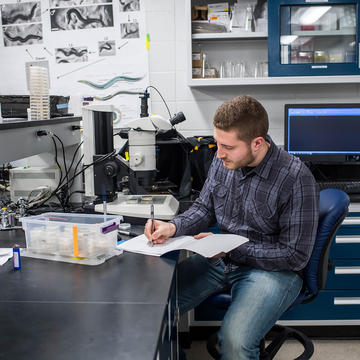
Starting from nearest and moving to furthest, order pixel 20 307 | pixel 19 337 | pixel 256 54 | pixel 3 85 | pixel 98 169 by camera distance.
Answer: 1. pixel 19 337
2. pixel 20 307
3. pixel 98 169
4. pixel 256 54
5. pixel 3 85

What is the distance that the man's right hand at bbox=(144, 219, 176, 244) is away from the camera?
1.60 m

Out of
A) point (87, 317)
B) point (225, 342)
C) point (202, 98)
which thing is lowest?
point (225, 342)

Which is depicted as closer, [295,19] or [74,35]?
[295,19]

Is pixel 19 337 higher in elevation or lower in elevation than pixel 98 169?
lower

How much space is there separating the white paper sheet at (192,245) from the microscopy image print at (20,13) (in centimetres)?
219

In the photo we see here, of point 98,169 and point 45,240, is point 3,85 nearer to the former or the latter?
point 98,169

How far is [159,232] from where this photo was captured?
5.31 ft

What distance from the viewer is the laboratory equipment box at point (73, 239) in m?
1.44

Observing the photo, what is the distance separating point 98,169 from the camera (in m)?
1.99

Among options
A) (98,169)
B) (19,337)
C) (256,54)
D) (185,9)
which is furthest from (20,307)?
(256,54)

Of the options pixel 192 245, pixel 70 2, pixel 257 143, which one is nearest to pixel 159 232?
pixel 192 245

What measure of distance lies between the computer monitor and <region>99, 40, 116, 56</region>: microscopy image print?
1.26 metres

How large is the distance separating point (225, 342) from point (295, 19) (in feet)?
6.77

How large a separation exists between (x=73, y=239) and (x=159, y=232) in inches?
12.6
